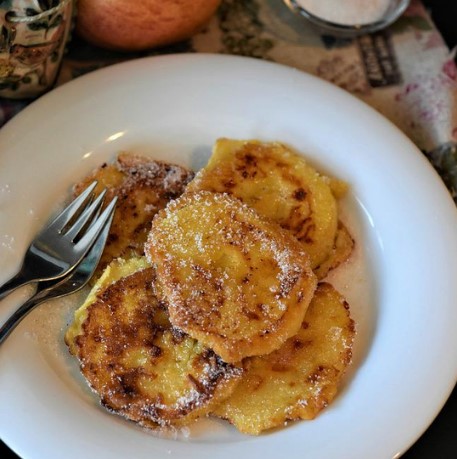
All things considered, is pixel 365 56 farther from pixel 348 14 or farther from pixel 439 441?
pixel 439 441

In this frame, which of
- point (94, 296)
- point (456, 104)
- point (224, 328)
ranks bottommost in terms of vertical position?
Result: point (94, 296)

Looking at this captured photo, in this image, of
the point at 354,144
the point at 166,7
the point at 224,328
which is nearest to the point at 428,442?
the point at 224,328

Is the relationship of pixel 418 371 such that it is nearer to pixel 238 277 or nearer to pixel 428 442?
pixel 428 442

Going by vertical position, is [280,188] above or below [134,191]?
above

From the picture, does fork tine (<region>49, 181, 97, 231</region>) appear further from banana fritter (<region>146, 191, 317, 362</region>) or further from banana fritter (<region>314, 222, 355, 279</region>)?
banana fritter (<region>314, 222, 355, 279</region>)

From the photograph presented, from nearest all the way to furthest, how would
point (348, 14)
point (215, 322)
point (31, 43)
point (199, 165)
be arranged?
1. point (215, 322)
2. point (31, 43)
3. point (199, 165)
4. point (348, 14)

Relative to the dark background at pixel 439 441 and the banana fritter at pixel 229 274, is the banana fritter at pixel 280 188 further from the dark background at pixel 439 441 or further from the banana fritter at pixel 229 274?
the dark background at pixel 439 441

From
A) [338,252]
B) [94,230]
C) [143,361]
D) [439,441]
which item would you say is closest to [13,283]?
[94,230]

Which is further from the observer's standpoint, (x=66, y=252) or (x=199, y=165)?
(x=199, y=165)
